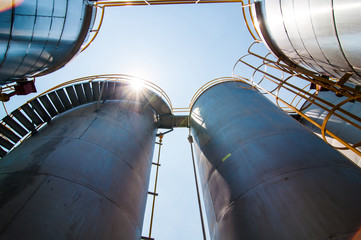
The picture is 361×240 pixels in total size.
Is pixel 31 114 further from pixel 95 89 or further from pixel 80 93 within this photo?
pixel 95 89

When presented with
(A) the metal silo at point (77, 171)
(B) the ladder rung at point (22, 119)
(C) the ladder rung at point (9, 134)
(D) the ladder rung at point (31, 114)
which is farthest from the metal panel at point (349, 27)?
(C) the ladder rung at point (9, 134)

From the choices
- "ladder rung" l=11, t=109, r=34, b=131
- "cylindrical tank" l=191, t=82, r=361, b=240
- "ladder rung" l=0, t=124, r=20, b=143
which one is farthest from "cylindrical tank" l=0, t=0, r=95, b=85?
"cylindrical tank" l=191, t=82, r=361, b=240

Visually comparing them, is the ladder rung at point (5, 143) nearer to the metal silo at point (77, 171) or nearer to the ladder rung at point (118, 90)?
the metal silo at point (77, 171)

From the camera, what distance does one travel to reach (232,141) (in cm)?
577

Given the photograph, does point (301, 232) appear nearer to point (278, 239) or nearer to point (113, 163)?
point (278, 239)

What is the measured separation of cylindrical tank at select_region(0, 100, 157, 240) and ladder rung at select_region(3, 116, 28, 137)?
1.56m

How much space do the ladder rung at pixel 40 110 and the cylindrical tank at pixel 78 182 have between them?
3.68 feet

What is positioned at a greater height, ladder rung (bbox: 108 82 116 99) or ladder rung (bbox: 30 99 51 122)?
ladder rung (bbox: 108 82 116 99)

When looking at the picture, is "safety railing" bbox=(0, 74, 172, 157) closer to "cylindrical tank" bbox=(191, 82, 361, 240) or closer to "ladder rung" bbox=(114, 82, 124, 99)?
"ladder rung" bbox=(114, 82, 124, 99)

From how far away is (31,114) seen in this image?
7207mm

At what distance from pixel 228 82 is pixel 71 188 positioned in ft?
25.8

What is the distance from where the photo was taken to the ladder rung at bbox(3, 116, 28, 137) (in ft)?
22.2

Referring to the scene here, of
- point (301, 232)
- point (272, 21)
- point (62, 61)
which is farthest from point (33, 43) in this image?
point (301, 232)

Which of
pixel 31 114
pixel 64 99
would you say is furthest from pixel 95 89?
pixel 31 114
